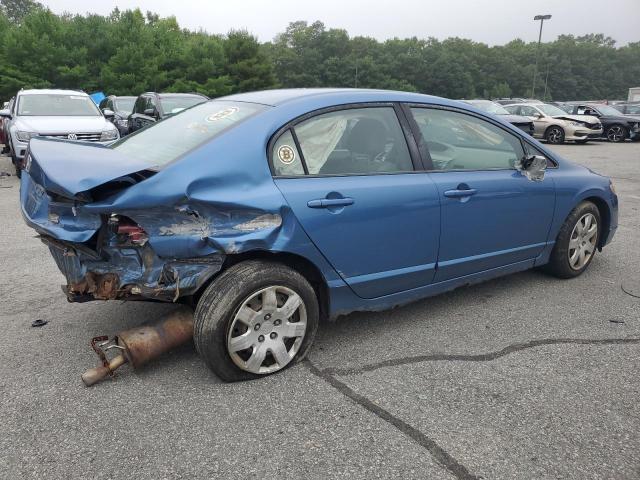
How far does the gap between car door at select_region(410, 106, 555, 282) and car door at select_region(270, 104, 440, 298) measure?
0.52ft

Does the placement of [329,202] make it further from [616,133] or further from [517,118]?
[616,133]

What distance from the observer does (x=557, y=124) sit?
19.0 meters

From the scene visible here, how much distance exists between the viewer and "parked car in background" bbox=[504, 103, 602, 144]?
18891 millimetres

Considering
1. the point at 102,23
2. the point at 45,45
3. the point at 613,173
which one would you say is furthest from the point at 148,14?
the point at 613,173

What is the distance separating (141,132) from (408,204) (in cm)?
199

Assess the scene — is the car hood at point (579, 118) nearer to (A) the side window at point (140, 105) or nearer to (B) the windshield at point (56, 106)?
(A) the side window at point (140, 105)

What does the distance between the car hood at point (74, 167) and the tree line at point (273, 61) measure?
108ft

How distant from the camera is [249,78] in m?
38.5

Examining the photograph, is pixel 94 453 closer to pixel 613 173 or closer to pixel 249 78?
pixel 613 173

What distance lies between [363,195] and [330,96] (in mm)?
681

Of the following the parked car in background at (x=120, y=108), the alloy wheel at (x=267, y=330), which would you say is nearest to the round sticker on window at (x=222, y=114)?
the alloy wheel at (x=267, y=330)

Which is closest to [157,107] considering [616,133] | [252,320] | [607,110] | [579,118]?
[252,320]

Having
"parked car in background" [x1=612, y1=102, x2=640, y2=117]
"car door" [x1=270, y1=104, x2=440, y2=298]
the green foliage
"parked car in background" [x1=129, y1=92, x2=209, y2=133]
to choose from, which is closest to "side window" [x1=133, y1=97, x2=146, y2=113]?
"parked car in background" [x1=129, y1=92, x2=209, y2=133]

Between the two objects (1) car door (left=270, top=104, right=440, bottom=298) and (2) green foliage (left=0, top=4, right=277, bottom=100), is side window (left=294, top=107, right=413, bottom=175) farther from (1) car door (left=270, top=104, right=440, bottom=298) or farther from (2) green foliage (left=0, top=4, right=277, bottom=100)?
(2) green foliage (left=0, top=4, right=277, bottom=100)
